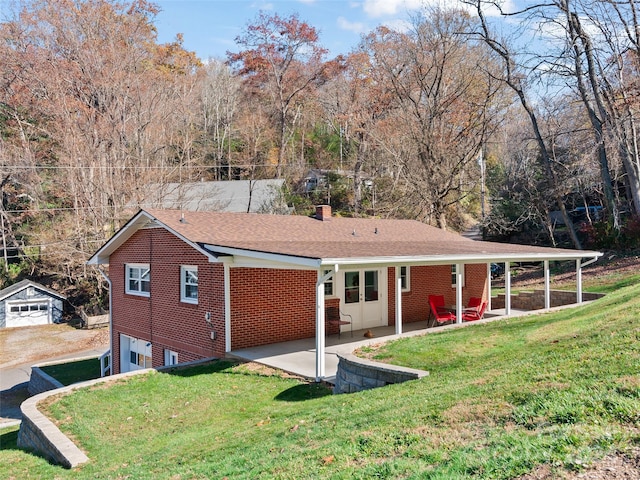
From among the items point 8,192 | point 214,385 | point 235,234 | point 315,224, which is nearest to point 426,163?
Result: point 315,224

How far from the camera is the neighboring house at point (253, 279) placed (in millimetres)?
12484

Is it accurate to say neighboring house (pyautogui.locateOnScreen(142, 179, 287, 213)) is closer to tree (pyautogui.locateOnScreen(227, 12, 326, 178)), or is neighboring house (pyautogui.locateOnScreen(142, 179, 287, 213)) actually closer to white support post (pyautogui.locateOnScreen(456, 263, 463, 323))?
tree (pyautogui.locateOnScreen(227, 12, 326, 178))

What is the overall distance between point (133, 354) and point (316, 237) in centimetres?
699

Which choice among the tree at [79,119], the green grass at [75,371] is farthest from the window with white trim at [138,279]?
the tree at [79,119]

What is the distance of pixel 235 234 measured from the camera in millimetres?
15008

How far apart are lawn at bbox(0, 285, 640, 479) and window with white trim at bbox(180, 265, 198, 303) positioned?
296cm

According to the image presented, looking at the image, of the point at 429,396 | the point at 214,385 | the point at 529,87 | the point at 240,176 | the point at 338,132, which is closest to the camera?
the point at 429,396

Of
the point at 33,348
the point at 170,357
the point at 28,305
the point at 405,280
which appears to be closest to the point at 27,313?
the point at 28,305

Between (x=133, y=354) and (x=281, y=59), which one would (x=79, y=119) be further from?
(x=133, y=354)

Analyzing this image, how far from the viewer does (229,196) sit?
37688 mm

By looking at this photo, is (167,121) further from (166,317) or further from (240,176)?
(166,317)

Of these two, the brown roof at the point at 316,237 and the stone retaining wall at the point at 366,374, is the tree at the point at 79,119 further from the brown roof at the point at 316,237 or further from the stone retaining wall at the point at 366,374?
the stone retaining wall at the point at 366,374

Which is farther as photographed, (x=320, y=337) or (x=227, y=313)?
(x=227, y=313)

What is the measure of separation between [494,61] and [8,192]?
3236 centimetres
